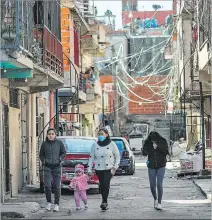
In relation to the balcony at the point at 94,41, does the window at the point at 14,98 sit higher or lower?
lower

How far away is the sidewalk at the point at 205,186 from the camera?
69.4ft

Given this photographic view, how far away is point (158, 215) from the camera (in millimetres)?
16172

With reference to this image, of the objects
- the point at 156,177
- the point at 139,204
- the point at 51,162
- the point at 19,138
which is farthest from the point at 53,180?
the point at 19,138

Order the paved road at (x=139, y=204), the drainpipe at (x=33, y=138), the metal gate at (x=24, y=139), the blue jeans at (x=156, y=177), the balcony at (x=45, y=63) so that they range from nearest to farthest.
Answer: the paved road at (x=139, y=204), the blue jeans at (x=156, y=177), the balcony at (x=45, y=63), the metal gate at (x=24, y=139), the drainpipe at (x=33, y=138)

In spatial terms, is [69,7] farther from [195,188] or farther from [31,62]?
[31,62]

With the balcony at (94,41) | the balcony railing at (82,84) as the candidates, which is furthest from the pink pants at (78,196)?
the balcony at (94,41)

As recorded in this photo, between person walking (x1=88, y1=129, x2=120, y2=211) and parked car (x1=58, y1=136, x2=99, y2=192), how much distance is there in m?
4.63

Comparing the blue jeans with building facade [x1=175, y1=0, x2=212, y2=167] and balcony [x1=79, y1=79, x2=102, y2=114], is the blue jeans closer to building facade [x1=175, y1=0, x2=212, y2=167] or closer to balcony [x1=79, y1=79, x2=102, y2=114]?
building facade [x1=175, y1=0, x2=212, y2=167]

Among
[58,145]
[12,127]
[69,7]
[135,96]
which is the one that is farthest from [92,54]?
[58,145]

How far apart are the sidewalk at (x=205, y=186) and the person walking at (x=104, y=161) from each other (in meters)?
3.51

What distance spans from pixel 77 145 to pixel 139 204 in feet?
17.5

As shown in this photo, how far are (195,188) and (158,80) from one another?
54.0m

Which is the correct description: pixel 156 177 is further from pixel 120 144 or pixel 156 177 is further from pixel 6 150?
pixel 120 144

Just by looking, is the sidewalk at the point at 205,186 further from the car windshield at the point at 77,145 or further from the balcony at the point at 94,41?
the balcony at the point at 94,41
